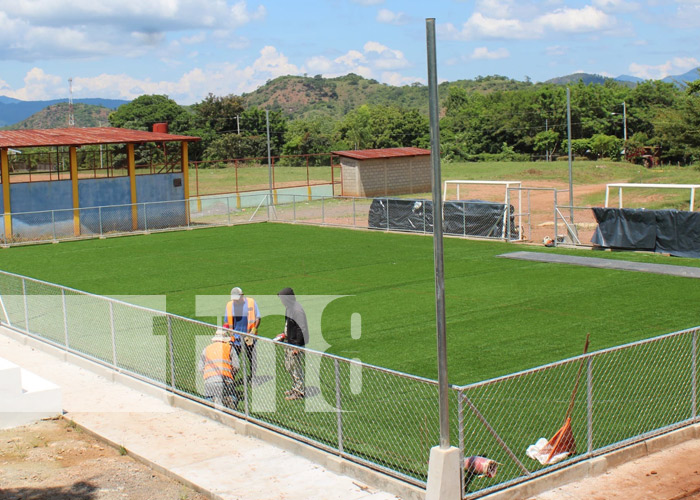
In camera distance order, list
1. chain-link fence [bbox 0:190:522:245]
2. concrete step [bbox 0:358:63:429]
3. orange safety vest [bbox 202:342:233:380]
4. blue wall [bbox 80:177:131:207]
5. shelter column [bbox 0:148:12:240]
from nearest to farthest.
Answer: orange safety vest [bbox 202:342:233:380] → concrete step [bbox 0:358:63:429] → chain-link fence [bbox 0:190:522:245] → shelter column [bbox 0:148:12:240] → blue wall [bbox 80:177:131:207]

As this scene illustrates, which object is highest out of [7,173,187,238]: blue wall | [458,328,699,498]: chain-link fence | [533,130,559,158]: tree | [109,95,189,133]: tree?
[109,95,189,133]: tree

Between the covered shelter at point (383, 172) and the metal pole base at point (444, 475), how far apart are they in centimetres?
3982

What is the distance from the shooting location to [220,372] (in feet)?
37.8

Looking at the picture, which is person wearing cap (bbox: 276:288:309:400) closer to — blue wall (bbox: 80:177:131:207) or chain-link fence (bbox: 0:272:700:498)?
chain-link fence (bbox: 0:272:700:498)

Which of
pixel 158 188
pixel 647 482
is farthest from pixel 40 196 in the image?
pixel 647 482

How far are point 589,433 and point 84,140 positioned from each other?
30.5 metres

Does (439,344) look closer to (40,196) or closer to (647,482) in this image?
(647,482)

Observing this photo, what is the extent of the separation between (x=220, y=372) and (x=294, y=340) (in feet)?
3.72

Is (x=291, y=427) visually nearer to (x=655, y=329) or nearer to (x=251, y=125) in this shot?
(x=655, y=329)

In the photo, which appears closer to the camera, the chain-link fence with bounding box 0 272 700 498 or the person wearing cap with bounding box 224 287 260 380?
the chain-link fence with bounding box 0 272 700 498

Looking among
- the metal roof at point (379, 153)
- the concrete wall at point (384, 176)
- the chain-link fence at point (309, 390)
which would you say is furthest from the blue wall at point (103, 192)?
the chain-link fence at point (309, 390)

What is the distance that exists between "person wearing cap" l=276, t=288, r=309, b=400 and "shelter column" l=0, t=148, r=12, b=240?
80.7 ft

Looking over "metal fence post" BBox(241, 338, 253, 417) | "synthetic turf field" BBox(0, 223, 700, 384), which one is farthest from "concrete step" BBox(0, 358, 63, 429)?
"synthetic turf field" BBox(0, 223, 700, 384)

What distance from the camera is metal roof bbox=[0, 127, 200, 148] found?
34019mm
